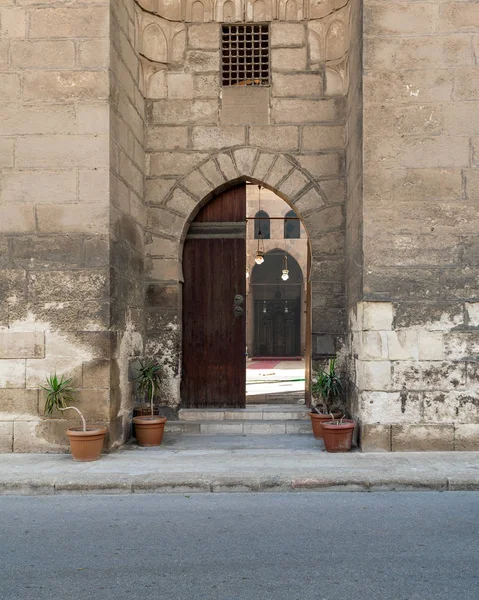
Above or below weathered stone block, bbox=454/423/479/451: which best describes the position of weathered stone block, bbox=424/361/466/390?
above

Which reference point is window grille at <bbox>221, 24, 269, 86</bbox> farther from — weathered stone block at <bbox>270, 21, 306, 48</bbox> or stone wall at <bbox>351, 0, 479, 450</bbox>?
stone wall at <bbox>351, 0, 479, 450</bbox>

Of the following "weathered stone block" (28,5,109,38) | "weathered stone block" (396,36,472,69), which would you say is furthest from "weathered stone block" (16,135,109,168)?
"weathered stone block" (396,36,472,69)

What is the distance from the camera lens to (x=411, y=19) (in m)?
7.78

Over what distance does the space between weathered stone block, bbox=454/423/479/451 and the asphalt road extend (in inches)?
59.9

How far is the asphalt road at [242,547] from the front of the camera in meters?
3.85

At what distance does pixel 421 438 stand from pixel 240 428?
2452 mm

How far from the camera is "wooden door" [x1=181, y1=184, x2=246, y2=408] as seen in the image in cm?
950

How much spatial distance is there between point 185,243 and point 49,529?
5.14 meters

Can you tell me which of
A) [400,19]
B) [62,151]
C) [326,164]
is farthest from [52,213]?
[400,19]

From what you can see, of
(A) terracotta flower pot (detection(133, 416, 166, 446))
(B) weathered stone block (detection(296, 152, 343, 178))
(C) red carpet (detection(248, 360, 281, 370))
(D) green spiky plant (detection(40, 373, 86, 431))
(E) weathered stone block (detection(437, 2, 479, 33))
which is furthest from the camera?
(C) red carpet (detection(248, 360, 281, 370))

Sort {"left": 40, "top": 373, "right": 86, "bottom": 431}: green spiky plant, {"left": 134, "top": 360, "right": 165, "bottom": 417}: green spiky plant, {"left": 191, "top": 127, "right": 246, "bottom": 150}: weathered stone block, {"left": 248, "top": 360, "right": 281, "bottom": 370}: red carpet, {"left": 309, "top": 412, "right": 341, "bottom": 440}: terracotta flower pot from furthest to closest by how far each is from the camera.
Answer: {"left": 248, "top": 360, "right": 281, "bottom": 370}: red carpet
{"left": 191, "top": 127, "right": 246, "bottom": 150}: weathered stone block
{"left": 134, "top": 360, "right": 165, "bottom": 417}: green spiky plant
{"left": 309, "top": 412, "right": 341, "bottom": 440}: terracotta flower pot
{"left": 40, "top": 373, "right": 86, "bottom": 431}: green spiky plant

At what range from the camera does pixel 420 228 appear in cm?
766

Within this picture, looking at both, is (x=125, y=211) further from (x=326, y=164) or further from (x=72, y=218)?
(x=326, y=164)

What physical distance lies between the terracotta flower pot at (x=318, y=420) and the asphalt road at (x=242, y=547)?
227 centimetres
